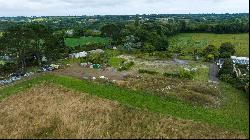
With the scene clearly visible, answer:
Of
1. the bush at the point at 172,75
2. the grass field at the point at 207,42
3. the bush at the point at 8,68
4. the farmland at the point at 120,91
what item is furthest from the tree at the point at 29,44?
the grass field at the point at 207,42

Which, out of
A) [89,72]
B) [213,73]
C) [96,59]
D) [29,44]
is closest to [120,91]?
[89,72]

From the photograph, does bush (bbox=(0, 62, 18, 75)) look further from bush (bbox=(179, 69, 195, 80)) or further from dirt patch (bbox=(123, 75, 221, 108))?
bush (bbox=(179, 69, 195, 80))

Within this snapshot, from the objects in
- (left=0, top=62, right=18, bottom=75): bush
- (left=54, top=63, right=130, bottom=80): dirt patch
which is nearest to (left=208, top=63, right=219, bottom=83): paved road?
(left=54, top=63, right=130, bottom=80): dirt patch

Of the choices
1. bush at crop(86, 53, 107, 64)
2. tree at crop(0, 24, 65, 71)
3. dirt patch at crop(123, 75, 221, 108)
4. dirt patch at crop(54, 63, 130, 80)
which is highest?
tree at crop(0, 24, 65, 71)

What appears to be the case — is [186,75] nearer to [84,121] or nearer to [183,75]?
[183,75]

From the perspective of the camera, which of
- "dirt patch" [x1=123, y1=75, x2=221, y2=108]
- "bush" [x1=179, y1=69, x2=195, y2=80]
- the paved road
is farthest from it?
"bush" [x1=179, y1=69, x2=195, y2=80]

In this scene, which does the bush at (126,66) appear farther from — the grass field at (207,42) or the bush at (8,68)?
the grass field at (207,42)
